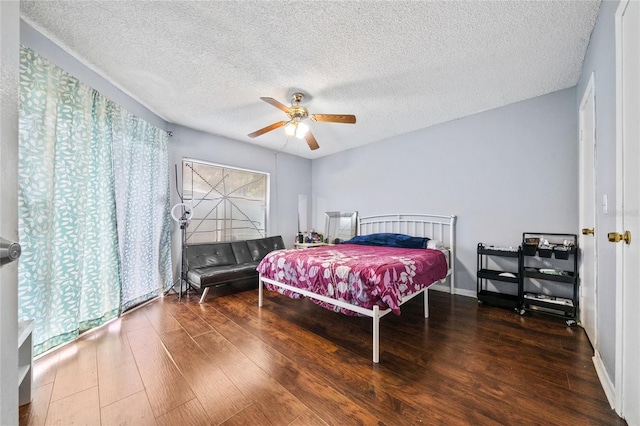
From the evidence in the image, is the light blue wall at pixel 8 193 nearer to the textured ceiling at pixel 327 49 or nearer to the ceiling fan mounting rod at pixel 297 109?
the textured ceiling at pixel 327 49

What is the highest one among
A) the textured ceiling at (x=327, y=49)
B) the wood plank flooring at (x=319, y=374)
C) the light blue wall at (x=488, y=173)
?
the textured ceiling at (x=327, y=49)

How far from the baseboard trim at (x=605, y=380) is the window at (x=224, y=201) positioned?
4510 mm

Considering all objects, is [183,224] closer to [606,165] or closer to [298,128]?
[298,128]

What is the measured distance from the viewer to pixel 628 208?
1241 mm

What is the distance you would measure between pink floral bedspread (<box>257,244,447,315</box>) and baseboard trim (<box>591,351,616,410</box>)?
1212mm

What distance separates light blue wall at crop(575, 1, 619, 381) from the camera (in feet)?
4.82

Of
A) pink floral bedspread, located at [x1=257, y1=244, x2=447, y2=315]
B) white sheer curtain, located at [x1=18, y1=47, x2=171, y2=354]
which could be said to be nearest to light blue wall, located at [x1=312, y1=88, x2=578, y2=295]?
pink floral bedspread, located at [x1=257, y1=244, x2=447, y2=315]

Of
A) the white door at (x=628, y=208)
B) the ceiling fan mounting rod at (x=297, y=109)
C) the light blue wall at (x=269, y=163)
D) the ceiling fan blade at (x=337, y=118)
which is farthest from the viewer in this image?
the light blue wall at (x=269, y=163)

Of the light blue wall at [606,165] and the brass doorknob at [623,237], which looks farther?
the light blue wall at [606,165]

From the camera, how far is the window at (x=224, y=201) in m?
4.00

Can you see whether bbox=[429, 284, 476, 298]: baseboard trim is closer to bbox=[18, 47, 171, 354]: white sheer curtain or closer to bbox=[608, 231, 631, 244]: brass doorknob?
bbox=[608, 231, 631, 244]: brass doorknob

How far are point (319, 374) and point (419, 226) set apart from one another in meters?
2.89

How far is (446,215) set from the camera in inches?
141

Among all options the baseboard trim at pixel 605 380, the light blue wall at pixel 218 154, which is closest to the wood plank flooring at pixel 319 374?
the baseboard trim at pixel 605 380
